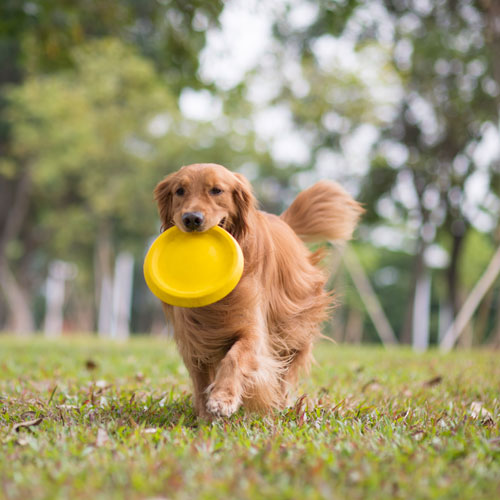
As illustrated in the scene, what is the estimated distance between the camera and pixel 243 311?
11.2 feet

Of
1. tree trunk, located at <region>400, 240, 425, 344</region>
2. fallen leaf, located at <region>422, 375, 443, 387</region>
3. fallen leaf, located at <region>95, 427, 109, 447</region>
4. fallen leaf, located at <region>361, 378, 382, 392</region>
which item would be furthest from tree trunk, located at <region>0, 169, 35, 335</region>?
fallen leaf, located at <region>95, 427, 109, 447</region>

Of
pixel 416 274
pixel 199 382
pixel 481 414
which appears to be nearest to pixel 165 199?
pixel 199 382

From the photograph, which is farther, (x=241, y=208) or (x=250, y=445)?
(x=241, y=208)

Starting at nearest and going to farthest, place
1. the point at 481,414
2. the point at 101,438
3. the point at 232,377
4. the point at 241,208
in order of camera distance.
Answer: the point at 101,438, the point at 232,377, the point at 481,414, the point at 241,208

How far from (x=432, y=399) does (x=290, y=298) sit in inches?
49.8

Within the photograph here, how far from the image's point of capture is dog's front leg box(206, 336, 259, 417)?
2.92 m

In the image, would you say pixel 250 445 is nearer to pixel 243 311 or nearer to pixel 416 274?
pixel 243 311

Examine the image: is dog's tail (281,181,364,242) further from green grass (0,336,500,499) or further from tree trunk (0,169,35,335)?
tree trunk (0,169,35,335)

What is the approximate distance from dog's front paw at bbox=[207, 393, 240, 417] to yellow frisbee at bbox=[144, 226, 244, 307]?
1.80 feet

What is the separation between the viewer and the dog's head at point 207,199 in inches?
129

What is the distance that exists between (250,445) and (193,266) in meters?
1.21


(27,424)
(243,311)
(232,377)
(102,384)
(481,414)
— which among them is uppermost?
(243,311)

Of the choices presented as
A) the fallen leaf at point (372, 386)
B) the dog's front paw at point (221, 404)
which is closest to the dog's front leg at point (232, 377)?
the dog's front paw at point (221, 404)

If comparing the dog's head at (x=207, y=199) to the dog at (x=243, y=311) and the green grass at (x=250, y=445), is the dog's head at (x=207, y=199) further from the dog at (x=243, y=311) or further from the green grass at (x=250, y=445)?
the green grass at (x=250, y=445)
